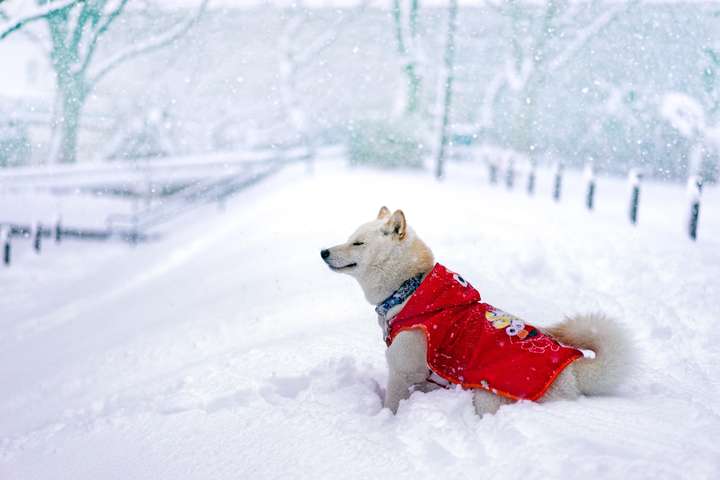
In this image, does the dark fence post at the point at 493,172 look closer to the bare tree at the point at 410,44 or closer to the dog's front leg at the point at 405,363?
the bare tree at the point at 410,44

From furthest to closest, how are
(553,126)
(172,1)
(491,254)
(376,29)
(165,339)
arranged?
1. (376,29)
2. (553,126)
3. (172,1)
4. (491,254)
5. (165,339)

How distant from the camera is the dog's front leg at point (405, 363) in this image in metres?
3.18

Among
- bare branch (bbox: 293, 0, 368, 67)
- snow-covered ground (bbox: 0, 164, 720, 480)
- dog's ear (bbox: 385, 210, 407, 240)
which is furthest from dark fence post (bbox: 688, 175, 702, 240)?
bare branch (bbox: 293, 0, 368, 67)

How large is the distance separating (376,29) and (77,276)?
651 inches

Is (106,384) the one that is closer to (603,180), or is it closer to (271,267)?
(271,267)

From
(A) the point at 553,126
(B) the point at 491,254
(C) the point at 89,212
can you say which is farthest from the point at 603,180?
(C) the point at 89,212

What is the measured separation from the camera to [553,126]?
68.3 ft

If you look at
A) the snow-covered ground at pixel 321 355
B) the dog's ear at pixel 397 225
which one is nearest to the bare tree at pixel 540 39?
the snow-covered ground at pixel 321 355

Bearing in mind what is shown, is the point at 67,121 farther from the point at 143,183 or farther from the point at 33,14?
the point at 33,14

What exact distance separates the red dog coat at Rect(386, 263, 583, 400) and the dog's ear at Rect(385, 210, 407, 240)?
281 millimetres

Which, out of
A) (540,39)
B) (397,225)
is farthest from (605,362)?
(540,39)

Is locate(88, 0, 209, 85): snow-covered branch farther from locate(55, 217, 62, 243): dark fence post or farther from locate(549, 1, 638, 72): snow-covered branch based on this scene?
locate(549, 1, 638, 72): snow-covered branch

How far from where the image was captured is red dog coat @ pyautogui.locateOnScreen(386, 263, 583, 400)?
284 cm

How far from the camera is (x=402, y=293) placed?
3.35 m
